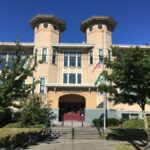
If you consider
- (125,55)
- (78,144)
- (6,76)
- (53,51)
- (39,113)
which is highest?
(53,51)

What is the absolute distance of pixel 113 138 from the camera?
2267 centimetres

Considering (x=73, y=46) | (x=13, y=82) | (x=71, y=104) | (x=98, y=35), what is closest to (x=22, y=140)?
(x=13, y=82)

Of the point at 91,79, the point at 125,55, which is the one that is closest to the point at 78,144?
the point at 125,55

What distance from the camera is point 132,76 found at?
1786 cm

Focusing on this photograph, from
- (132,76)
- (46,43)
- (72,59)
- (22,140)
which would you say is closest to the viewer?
(132,76)

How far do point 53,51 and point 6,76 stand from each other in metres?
22.6

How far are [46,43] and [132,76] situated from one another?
900 inches

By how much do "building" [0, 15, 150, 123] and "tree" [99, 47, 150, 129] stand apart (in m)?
16.8

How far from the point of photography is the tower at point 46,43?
37.6 metres

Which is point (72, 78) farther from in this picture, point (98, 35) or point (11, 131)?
point (11, 131)

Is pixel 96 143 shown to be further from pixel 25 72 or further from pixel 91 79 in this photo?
pixel 91 79

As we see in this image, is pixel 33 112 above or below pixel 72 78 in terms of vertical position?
below

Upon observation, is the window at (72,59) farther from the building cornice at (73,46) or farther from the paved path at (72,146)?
the paved path at (72,146)

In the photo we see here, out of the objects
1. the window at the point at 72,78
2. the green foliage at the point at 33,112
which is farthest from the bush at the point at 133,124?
the window at the point at 72,78
